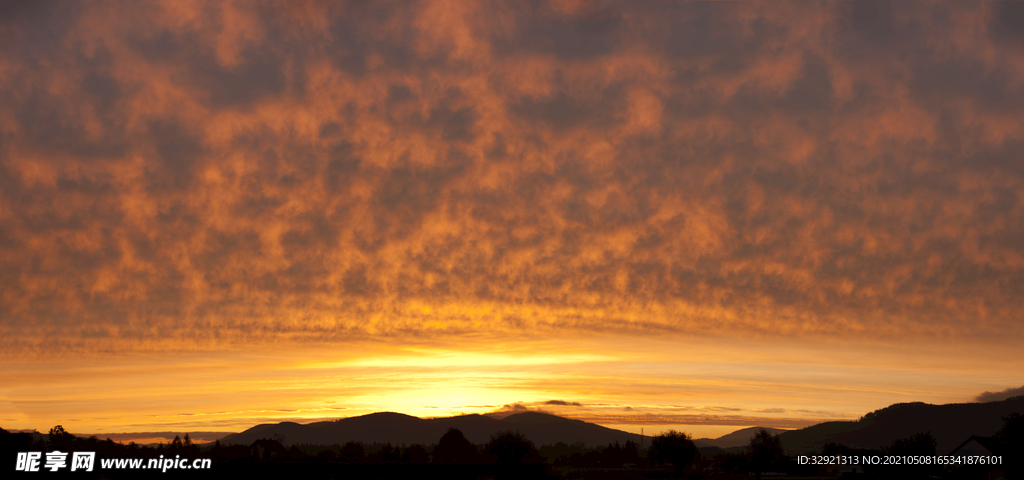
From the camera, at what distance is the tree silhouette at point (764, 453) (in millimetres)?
187750

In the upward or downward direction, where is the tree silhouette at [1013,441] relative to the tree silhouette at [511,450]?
upward

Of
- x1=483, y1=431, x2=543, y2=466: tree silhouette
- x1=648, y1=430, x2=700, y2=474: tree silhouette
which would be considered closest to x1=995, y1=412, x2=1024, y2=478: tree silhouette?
x1=648, y1=430, x2=700, y2=474: tree silhouette

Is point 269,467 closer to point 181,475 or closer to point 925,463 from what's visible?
point 181,475

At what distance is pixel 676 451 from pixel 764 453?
23.0 m

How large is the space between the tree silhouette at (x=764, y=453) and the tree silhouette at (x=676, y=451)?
16.0 meters

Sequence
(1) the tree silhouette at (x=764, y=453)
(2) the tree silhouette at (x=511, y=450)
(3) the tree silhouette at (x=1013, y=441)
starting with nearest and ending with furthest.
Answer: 1. (3) the tree silhouette at (x=1013, y=441)
2. (2) the tree silhouette at (x=511, y=450)
3. (1) the tree silhouette at (x=764, y=453)

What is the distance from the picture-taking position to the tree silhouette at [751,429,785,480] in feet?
616

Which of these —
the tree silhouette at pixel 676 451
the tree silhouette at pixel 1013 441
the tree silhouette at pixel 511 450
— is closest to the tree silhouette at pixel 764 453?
the tree silhouette at pixel 676 451

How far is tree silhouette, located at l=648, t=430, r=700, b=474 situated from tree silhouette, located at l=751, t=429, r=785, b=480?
1596 cm

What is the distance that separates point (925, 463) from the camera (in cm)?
13550

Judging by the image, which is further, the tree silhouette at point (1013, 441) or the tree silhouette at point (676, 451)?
the tree silhouette at point (676, 451)

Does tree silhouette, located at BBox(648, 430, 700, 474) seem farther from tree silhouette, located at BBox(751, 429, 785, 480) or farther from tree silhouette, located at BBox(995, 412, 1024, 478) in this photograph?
tree silhouette, located at BBox(995, 412, 1024, 478)

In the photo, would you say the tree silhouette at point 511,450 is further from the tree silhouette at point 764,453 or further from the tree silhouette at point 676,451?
the tree silhouette at point 764,453

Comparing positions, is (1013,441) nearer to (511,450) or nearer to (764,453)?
(764,453)
